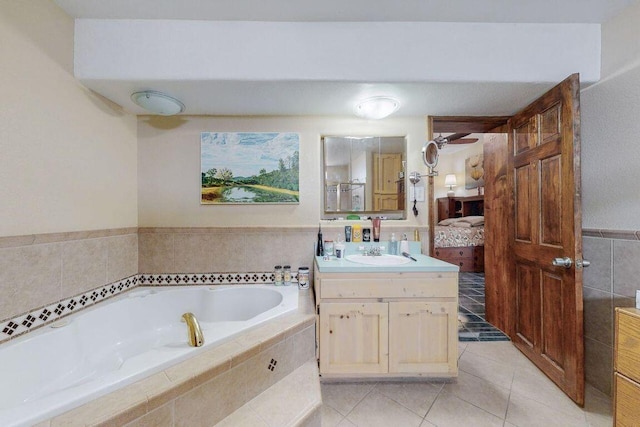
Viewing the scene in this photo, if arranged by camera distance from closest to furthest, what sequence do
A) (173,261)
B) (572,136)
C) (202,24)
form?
(572,136) < (202,24) < (173,261)

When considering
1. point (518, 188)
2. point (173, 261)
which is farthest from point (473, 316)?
point (173, 261)

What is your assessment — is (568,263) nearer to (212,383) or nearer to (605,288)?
(605,288)

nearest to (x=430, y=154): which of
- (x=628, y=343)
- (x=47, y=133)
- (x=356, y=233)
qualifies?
(x=356, y=233)

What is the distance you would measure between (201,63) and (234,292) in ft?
5.43

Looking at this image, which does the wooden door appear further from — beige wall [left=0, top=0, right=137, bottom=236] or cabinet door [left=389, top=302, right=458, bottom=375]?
beige wall [left=0, top=0, right=137, bottom=236]

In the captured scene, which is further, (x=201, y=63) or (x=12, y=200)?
(x=201, y=63)

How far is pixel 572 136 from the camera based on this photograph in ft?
4.45

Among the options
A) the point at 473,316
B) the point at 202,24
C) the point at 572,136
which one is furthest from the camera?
the point at 473,316

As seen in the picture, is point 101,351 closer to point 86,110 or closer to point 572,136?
point 86,110

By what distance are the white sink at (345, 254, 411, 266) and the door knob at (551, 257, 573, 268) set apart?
84 cm

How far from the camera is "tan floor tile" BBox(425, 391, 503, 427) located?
4.18ft

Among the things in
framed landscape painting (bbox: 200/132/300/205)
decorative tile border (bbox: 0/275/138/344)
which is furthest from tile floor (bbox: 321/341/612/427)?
decorative tile border (bbox: 0/275/138/344)

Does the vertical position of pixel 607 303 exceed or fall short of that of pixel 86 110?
it falls short

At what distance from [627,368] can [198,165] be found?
286 centimetres
